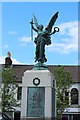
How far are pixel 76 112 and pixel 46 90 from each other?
23.0 m

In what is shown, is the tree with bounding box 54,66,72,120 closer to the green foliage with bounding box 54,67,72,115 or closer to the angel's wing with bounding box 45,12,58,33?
the green foliage with bounding box 54,67,72,115

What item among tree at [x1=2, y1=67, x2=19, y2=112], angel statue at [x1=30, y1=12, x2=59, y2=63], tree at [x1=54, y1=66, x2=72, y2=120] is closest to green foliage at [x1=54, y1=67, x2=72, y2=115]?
tree at [x1=54, y1=66, x2=72, y2=120]

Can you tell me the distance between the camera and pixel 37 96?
1271 centimetres

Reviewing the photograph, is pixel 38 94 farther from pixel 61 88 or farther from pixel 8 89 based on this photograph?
pixel 61 88

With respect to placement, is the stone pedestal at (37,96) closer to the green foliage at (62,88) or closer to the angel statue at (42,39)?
the angel statue at (42,39)

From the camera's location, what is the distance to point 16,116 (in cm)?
3359

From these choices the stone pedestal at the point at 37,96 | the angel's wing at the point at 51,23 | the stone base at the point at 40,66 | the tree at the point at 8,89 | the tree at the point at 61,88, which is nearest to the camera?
the stone pedestal at the point at 37,96

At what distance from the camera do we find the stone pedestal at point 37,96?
12.5 m

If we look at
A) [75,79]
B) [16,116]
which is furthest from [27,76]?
[75,79]

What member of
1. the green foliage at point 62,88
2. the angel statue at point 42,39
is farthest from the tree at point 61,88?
the angel statue at point 42,39

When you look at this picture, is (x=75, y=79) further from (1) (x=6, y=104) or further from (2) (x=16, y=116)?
(1) (x=6, y=104)

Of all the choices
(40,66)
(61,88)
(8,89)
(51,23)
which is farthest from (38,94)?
(61,88)

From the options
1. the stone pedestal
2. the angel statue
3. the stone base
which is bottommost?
the stone pedestal

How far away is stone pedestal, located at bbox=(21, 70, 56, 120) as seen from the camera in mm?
12531
